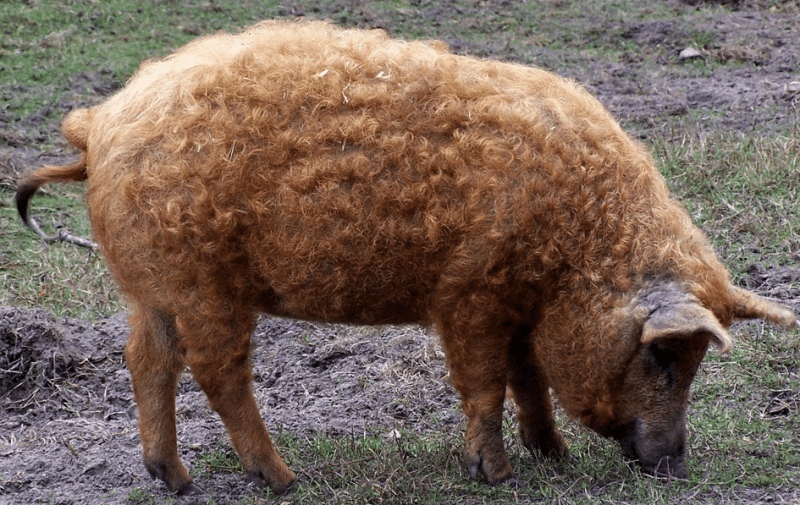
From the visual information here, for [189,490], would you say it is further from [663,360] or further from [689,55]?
[689,55]

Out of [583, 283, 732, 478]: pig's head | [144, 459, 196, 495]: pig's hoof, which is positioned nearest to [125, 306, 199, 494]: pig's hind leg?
Result: [144, 459, 196, 495]: pig's hoof

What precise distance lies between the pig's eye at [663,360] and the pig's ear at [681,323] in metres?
0.11

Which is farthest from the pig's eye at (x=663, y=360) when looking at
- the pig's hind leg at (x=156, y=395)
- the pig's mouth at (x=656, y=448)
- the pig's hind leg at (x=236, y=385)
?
the pig's hind leg at (x=156, y=395)

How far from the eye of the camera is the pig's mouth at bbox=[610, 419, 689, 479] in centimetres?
394

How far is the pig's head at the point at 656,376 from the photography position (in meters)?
3.56

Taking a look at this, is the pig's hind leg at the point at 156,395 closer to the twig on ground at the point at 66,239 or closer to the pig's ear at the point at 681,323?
the pig's ear at the point at 681,323

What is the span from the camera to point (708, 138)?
7.35 m

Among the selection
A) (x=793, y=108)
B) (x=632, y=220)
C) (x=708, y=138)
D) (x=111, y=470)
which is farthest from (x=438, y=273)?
(x=793, y=108)

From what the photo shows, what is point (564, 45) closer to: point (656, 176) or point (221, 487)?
point (656, 176)

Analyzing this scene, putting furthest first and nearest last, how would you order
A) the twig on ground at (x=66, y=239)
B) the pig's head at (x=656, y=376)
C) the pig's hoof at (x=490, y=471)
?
the twig on ground at (x=66, y=239) → the pig's hoof at (x=490, y=471) → the pig's head at (x=656, y=376)

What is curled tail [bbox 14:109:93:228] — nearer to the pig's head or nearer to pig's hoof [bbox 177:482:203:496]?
pig's hoof [bbox 177:482:203:496]

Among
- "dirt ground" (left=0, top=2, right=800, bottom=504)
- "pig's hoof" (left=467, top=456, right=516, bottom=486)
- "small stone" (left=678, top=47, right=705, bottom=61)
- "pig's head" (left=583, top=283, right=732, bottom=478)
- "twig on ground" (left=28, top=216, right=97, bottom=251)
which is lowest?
"twig on ground" (left=28, top=216, right=97, bottom=251)

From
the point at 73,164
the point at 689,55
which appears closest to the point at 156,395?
the point at 73,164

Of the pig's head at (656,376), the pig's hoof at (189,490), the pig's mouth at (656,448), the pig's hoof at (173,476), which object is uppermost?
the pig's head at (656,376)
